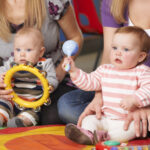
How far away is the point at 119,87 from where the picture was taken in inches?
59.4

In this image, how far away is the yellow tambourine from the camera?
68.6 inches

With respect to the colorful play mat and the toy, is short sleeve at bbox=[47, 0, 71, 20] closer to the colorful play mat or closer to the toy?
the colorful play mat

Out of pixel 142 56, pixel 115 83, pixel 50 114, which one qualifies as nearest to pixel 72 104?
pixel 50 114

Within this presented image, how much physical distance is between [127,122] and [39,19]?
0.73 meters

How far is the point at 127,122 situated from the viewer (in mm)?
1446

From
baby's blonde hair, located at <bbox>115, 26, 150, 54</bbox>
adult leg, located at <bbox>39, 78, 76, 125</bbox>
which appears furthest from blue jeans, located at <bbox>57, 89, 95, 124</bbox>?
baby's blonde hair, located at <bbox>115, 26, 150, 54</bbox>

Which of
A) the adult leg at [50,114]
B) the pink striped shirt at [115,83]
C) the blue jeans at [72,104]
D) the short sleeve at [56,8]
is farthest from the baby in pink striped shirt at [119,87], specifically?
the short sleeve at [56,8]

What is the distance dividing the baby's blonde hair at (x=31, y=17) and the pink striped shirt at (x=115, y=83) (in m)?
0.49

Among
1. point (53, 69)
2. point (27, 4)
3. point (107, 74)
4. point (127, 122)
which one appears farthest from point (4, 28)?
point (127, 122)

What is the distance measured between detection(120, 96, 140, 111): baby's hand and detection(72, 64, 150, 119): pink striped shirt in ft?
0.09

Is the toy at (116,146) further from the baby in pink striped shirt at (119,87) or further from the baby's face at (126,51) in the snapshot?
the baby's face at (126,51)

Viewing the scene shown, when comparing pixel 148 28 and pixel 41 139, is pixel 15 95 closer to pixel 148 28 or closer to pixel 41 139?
pixel 41 139

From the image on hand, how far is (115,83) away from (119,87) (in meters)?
0.02

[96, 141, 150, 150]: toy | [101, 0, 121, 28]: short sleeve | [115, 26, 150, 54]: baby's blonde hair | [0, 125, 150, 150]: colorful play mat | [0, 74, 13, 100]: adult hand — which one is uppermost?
[101, 0, 121, 28]: short sleeve
